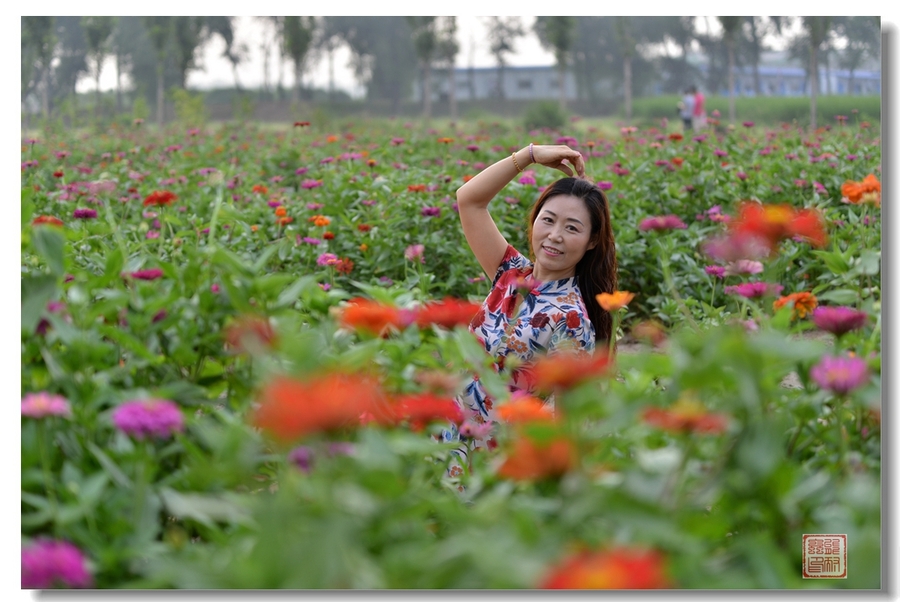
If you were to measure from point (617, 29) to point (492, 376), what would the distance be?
8.99 m

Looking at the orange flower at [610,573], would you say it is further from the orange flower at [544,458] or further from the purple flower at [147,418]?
the purple flower at [147,418]

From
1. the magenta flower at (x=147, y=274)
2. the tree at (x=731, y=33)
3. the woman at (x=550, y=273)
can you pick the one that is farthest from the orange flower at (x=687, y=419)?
the tree at (x=731, y=33)

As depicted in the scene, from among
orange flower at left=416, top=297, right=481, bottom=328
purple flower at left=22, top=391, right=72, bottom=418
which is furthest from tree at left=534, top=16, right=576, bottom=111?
purple flower at left=22, top=391, right=72, bottom=418

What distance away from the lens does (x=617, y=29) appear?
958 centimetres

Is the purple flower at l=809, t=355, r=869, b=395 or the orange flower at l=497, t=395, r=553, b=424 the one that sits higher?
A: the purple flower at l=809, t=355, r=869, b=395

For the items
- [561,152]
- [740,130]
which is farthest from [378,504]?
[740,130]

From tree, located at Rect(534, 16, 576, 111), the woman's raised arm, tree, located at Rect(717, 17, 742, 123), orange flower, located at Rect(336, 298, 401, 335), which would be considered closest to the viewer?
orange flower, located at Rect(336, 298, 401, 335)

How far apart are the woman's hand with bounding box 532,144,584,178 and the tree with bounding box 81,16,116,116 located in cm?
237

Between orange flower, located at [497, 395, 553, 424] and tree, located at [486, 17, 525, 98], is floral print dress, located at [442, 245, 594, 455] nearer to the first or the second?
orange flower, located at [497, 395, 553, 424]

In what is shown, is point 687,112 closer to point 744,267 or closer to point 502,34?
point 502,34

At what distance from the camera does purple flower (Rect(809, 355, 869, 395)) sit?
3.39 ft

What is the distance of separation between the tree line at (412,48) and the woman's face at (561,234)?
A: 676 mm

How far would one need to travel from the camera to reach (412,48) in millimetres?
10422

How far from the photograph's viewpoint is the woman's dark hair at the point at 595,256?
2.08 m
